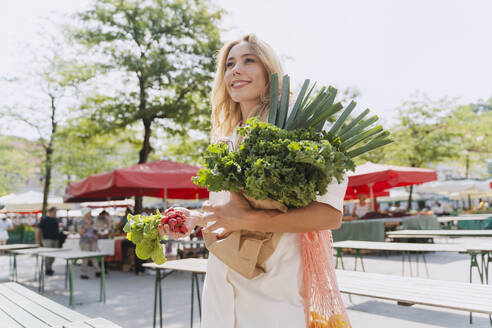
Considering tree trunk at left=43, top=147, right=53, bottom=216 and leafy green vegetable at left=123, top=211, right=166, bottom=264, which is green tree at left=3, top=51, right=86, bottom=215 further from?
leafy green vegetable at left=123, top=211, right=166, bottom=264

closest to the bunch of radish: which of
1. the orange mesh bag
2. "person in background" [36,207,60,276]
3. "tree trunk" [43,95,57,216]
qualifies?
the orange mesh bag

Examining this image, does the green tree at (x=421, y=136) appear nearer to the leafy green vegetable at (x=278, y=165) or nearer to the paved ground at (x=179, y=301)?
the paved ground at (x=179, y=301)

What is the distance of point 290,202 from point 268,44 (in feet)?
2.54

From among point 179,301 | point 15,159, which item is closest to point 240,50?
point 179,301

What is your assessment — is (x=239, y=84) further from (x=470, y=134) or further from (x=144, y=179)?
(x=470, y=134)

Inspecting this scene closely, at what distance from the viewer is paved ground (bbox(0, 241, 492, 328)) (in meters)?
5.15

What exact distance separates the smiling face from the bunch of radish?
21.7 inches

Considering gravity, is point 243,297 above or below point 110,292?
above

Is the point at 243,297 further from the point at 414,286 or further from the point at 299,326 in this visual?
the point at 414,286

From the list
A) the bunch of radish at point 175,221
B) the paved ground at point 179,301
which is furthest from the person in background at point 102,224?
the bunch of radish at point 175,221

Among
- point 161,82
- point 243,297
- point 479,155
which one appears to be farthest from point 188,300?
point 479,155

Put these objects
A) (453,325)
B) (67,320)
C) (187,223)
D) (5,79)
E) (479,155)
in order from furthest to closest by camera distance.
A: (479,155), (5,79), (453,325), (67,320), (187,223)

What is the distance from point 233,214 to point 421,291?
9.78 feet

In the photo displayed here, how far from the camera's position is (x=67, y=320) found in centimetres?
290
